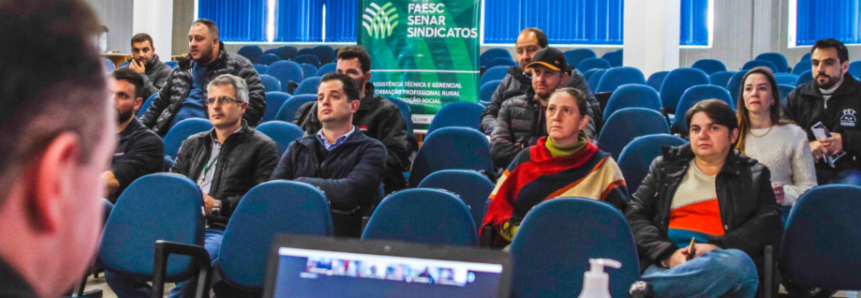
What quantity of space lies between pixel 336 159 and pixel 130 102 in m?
1.19

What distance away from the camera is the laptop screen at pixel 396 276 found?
3.42ft

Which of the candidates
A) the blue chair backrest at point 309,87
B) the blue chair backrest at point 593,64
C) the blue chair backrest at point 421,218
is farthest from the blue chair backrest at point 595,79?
the blue chair backrest at point 421,218

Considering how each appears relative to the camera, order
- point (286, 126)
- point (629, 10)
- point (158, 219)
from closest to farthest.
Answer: point (158, 219) → point (286, 126) → point (629, 10)

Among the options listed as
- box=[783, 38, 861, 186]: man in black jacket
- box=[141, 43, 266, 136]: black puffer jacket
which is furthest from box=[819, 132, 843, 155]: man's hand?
box=[141, 43, 266, 136]: black puffer jacket

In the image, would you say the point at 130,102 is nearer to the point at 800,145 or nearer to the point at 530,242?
the point at 530,242

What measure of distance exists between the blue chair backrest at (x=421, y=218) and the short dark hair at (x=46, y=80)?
2.38 m

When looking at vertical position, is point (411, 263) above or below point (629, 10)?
below

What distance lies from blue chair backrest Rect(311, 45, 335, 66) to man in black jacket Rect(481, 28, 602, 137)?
6624 mm

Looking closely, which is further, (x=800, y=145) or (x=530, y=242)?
(x=800, y=145)

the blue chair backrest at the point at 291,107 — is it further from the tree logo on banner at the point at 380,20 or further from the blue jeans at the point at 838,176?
the blue jeans at the point at 838,176

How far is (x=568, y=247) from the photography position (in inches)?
103

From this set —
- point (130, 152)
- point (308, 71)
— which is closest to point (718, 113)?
point (130, 152)

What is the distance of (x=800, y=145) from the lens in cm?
361

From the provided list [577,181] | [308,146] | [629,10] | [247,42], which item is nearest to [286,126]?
[308,146]
